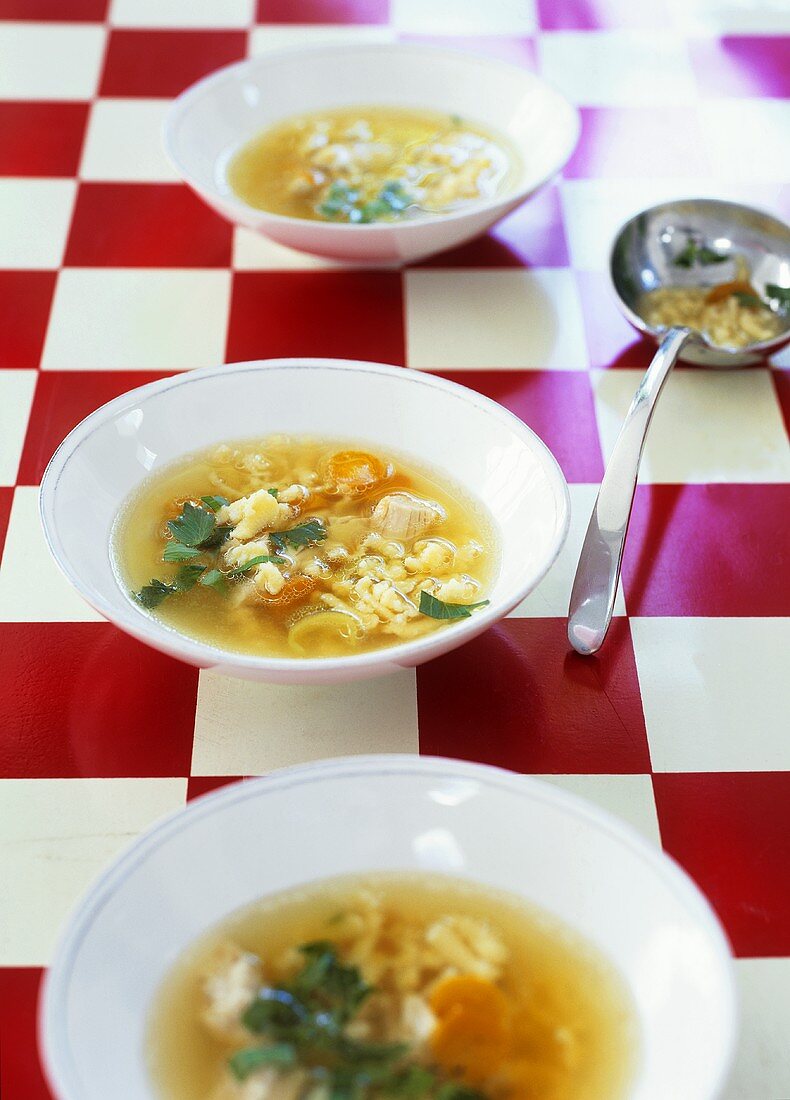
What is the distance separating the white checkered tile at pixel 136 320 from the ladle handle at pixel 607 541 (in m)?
0.72

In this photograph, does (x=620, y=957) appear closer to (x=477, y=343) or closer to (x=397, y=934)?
(x=397, y=934)

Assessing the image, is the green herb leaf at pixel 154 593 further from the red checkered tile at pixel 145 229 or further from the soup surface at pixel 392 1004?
the red checkered tile at pixel 145 229

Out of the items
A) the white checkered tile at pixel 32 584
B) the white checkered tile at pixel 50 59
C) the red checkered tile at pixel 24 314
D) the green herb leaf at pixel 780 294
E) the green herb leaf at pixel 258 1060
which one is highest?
the green herb leaf at pixel 780 294

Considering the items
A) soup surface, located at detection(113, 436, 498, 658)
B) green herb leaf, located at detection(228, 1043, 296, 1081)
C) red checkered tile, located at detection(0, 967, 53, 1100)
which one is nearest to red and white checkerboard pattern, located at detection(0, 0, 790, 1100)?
red checkered tile, located at detection(0, 967, 53, 1100)

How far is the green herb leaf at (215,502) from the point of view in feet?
5.05

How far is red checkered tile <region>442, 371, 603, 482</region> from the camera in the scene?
1.81m

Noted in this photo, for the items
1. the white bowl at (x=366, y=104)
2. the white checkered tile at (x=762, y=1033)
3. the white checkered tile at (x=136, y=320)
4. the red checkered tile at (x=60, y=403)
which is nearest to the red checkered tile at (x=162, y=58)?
the white bowl at (x=366, y=104)

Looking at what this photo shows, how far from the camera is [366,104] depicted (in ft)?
7.91

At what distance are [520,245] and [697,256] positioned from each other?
35 centimetres

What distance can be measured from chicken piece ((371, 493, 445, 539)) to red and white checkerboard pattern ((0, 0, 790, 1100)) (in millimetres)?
163

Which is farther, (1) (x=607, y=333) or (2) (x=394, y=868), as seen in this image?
(1) (x=607, y=333)

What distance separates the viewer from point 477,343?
6.67 feet

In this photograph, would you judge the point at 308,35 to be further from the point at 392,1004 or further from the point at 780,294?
the point at 392,1004

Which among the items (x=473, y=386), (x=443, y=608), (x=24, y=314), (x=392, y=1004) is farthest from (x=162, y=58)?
(x=392, y=1004)
